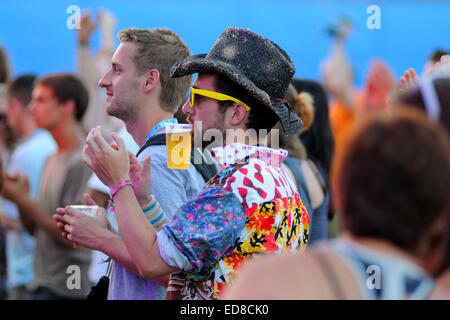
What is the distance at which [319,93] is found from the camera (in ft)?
14.2

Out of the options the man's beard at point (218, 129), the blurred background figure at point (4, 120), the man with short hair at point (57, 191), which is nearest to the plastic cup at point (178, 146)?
the man's beard at point (218, 129)

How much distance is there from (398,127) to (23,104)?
5.32 meters

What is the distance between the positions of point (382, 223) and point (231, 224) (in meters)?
0.91

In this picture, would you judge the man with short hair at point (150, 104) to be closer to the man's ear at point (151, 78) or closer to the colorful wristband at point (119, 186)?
the man's ear at point (151, 78)

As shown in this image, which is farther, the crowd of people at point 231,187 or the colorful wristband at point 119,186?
the colorful wristband at point 119,186

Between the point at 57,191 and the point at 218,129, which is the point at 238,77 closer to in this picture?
the point at 218,129

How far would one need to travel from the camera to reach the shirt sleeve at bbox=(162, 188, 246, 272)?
2110 millimetres

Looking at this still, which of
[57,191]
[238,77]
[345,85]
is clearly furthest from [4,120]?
[238,77]

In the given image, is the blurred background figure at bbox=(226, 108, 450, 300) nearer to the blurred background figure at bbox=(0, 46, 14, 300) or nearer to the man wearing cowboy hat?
→ the man wearing cowboy hat

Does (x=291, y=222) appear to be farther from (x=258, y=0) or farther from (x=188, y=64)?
(x=258, y=0)

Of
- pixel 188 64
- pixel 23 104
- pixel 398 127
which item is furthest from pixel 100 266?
pixel 23 104

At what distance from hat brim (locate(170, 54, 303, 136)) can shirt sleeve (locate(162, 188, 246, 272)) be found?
44cm

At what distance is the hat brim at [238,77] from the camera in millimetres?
2396

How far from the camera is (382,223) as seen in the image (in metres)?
1.25
